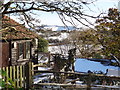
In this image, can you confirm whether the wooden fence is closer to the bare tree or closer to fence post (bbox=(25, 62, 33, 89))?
fence post (bbox=(25, 62, 33, 89))

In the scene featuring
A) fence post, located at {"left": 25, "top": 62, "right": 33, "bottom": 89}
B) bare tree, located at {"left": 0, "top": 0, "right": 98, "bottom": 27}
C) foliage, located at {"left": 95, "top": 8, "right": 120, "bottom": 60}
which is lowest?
fence post, located at {"left": 25, "top": 62, "right": 33, "bottom": 89}

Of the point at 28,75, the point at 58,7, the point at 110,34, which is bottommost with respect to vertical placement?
the point at 28,75

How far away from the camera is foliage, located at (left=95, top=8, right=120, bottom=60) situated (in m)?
1.78

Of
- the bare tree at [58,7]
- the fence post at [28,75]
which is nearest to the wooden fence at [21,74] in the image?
the fence post at [28,75]

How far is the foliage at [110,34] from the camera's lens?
70.1 inches

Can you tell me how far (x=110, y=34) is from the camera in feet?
5.94

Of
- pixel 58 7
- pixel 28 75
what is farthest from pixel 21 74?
pixel 58 7

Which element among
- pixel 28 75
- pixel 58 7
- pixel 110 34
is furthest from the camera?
pixel 28 75

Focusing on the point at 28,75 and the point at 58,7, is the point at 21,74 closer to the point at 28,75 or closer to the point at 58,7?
the point at 28,75

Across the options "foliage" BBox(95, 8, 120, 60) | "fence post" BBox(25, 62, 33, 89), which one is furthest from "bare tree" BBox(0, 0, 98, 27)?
"fence post" BBox(25, 62, 33, 89)

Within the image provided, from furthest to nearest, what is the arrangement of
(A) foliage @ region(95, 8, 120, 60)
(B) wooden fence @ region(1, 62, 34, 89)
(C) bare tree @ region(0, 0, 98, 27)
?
(A) foliage @ region(95, 8, 120, 60)
(B) wooden fence @ region(1, 62, 34, 89)
(C) bare tree @ region(0, 0, 98, 27)

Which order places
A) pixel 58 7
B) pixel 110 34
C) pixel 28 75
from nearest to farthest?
pixel 58 7
pixel 110 34
pixel 28 75

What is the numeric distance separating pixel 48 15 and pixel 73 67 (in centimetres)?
95

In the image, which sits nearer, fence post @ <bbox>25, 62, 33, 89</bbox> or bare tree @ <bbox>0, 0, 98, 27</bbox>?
bare tree @ <bbox>0, 0, 98, 27</bbox>
